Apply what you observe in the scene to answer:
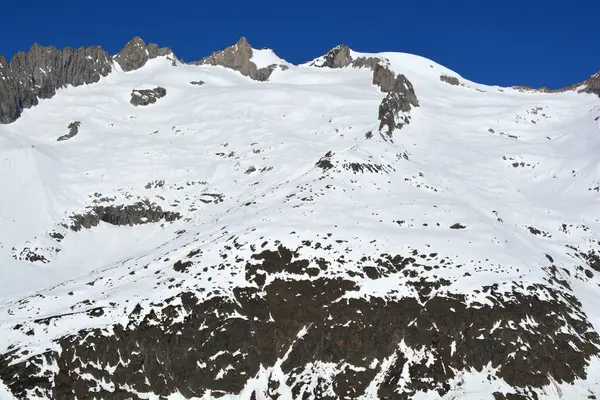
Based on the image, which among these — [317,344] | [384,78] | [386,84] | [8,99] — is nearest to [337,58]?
[384,78]

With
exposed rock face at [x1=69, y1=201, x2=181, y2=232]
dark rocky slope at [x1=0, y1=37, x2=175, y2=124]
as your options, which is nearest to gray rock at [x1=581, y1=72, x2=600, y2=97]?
exposed rock face at [x1=69, y1=201, x2=181, y2=232]

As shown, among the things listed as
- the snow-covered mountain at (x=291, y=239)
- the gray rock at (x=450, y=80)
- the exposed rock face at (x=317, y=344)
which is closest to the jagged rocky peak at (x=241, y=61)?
the snow-covered mountain at (x=291, y=239)

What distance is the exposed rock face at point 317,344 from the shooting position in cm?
5100

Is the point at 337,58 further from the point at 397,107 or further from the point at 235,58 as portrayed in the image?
the point at 397,107

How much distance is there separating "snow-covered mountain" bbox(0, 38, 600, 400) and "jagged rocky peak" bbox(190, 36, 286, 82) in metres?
11.9

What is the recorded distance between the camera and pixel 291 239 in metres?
64.9

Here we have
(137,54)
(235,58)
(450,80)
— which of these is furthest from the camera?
(235,58)

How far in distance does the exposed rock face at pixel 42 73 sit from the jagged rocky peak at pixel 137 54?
5.88m

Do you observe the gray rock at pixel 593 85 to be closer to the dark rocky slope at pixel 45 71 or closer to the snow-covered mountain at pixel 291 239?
the snow-covered mountain at pixel 291 239

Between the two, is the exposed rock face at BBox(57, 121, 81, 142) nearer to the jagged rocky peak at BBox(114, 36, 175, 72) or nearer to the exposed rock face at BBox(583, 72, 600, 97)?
the jagged rocky peak at BBox(114, 36, 175, 72)

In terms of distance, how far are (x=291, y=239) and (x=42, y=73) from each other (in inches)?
2774

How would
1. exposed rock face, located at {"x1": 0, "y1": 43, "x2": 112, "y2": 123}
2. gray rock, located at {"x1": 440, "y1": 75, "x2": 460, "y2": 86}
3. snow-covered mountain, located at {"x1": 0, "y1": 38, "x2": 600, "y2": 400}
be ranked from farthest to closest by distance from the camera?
gray rock, located at {"x1": 440, "y1": 75, "x2": 460, "y2": 86} → exposed rock face, located at {"x1": 0, "y1": 43, "x2": 112, "y2": 123} → snow-covered mountain, located at {"x1": 0, "y1": 38, "x2": 600, "y2": 400}

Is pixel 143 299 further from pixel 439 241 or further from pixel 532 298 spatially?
pixel 532 298

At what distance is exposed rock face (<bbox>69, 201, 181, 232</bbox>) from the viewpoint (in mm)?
85488
